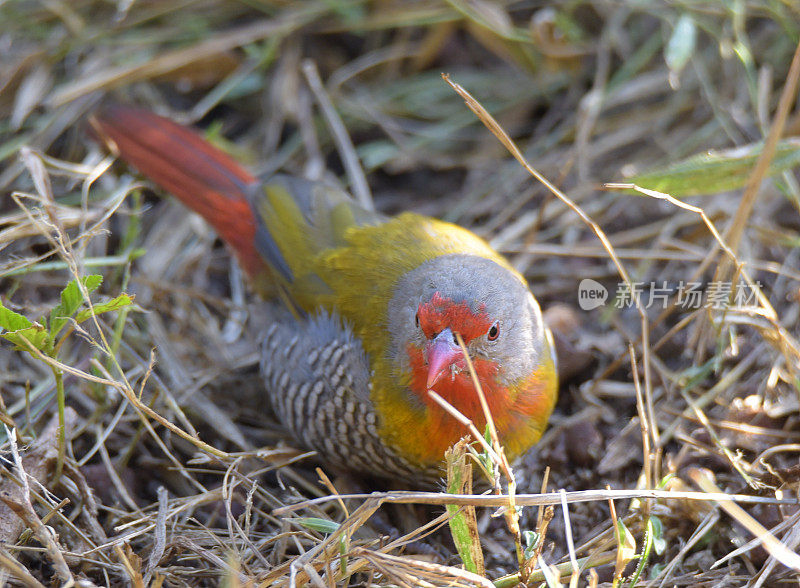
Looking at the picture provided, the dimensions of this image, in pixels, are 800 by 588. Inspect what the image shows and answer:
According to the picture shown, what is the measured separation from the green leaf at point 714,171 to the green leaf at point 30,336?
2.17 metres

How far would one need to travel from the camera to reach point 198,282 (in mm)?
3871

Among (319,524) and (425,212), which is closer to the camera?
(319,524)

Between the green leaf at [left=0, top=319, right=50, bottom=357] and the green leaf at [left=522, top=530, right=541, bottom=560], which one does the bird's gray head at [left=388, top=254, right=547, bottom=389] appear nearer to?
the green leaf at [left=522, top=530, right=541, bottom=560]

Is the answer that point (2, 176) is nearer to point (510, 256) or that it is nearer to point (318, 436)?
point (318, 436)

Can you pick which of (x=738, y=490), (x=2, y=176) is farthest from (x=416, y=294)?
(x=2, y=176)

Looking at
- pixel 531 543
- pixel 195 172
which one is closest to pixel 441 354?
pixel 531 543

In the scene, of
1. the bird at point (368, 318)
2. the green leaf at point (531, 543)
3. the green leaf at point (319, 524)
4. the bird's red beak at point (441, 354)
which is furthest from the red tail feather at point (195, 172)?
the green leaf at point (531, 543)

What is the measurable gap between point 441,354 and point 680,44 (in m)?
2.22

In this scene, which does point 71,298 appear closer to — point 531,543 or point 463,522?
point 463,522

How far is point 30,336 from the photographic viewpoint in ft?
7.73

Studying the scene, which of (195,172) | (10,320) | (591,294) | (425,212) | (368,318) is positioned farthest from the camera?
(425,212)

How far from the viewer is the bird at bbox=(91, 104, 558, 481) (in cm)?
269

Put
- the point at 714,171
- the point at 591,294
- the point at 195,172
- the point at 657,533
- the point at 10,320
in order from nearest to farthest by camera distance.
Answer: the point at 10,320
the point at 657,533
the point at 714,171
the point at 195,172
the point at 591,294

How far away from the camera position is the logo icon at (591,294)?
3.72m
